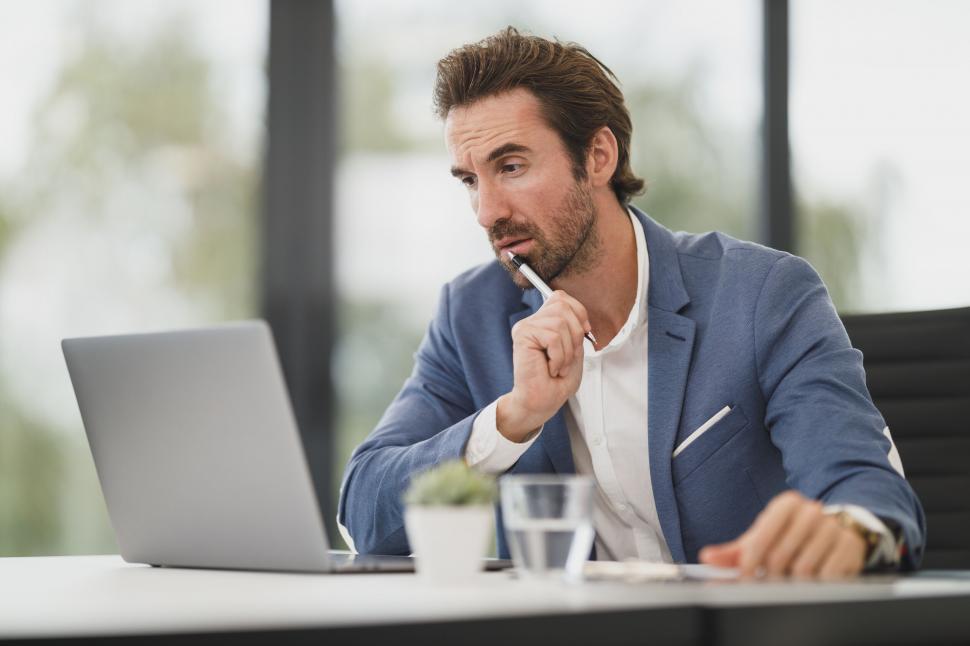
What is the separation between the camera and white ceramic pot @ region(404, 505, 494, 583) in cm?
96

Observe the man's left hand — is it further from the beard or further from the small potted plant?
the beard

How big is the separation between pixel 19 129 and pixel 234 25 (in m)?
0.63

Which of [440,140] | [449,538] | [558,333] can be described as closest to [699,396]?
[558,333]

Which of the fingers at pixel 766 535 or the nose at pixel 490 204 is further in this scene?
the nose at pixel 490 204

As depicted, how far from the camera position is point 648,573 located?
100 cm

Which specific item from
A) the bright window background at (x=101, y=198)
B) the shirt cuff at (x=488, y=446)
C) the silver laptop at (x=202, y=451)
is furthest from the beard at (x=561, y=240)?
the bright window background at (x=101, y=198)

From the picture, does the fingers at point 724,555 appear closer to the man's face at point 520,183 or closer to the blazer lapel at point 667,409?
the blazer lapel at point 667,409

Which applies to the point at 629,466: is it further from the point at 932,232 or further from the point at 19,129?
the point at 19,129

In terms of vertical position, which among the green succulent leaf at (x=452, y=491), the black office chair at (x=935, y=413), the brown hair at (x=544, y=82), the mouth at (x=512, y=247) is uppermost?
the brown hair at (x=544, y=82)

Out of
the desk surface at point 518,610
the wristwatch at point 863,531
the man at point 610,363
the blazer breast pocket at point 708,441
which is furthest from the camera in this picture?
the blazer breast pocket at point 708,441

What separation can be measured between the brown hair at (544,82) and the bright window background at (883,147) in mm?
1269

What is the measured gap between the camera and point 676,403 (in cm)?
160

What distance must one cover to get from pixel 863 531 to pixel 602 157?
1.10 meters

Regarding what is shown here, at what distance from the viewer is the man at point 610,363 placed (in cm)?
145
